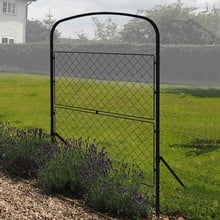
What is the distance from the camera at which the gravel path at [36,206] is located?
394 centimetres

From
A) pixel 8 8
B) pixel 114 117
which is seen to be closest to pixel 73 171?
pixel 114 117

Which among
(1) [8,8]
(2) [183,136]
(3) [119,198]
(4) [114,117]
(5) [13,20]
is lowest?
(2) [183,136]

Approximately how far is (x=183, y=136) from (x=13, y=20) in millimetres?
34052

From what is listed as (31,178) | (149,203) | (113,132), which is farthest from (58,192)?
(113,132)

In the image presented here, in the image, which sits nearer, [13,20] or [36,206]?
[36,206]

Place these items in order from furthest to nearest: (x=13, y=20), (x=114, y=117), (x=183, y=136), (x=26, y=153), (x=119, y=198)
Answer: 1. (x=13, y=20)
2. (x=183, y=136)
3. (x=114, y=117)
4. (x=26, y=153)
5. (x=119, y=198)

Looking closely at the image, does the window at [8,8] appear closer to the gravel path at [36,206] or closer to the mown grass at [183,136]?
the mown grass at [183,136]

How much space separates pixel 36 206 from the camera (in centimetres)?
419

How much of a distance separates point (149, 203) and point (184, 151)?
340 cm

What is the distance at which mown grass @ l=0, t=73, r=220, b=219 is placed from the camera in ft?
15.7

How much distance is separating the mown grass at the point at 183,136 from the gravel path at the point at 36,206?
0.88 meters

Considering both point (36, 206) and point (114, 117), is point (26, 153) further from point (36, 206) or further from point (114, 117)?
point (114, 117)

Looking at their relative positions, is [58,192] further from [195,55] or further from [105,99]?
[195,55]

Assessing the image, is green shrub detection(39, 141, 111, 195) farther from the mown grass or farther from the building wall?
the building wall
